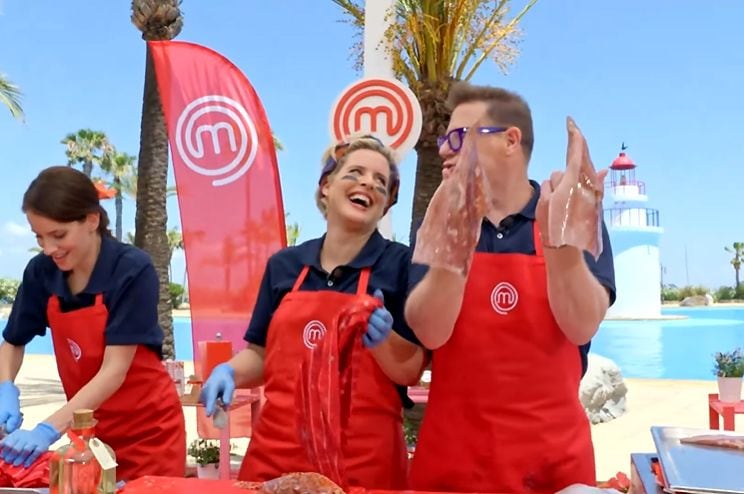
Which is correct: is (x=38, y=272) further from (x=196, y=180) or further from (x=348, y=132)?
(x=196, y=180)

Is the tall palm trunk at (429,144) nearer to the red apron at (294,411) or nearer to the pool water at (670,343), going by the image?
the red apron at (294,411)

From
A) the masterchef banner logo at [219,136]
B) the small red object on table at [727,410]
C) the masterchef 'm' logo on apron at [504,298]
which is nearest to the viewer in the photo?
the masterchef 'm' logo on apron at [504,298]

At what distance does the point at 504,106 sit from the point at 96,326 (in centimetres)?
122

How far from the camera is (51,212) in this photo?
78.3 inches

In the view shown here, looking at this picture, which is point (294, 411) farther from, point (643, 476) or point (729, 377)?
Result: point (729, 377)

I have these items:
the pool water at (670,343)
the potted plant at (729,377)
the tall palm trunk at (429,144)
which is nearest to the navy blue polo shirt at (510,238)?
the potted plant at (729,377)

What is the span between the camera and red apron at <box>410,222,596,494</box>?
5.57ft

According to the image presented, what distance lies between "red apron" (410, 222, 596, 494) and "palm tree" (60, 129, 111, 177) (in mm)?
30519

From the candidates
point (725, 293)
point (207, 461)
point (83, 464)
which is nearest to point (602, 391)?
point (207, 461)

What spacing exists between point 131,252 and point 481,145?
1035 millimetres

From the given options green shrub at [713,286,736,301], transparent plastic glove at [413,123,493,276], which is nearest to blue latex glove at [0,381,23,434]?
transparent plastic glove at [413,123,493,276]

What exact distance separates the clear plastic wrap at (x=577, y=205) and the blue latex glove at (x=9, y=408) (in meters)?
1.42

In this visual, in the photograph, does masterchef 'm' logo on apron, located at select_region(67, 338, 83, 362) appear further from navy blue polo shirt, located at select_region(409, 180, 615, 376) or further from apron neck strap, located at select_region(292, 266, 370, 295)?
navy blue polo shirt, located at select_region(409, 180, 615, 376)

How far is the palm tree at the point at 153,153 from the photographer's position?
29.8 ft
